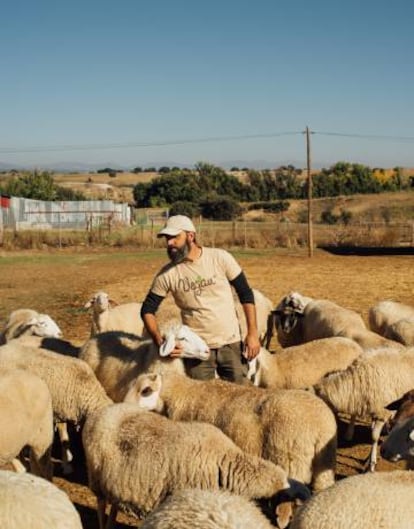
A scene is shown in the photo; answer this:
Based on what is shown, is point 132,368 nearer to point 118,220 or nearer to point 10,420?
point 10,420

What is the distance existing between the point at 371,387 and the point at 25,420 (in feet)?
11.0

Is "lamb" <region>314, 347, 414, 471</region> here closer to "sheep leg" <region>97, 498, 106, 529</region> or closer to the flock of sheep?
the flock of sheep

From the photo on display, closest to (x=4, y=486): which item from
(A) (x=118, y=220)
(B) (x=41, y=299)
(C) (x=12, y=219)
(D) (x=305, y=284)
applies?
(B) (x=41, y=299)

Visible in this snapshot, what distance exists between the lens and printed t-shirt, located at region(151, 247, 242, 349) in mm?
5852

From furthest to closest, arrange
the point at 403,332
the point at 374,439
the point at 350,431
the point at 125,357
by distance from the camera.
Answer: the point at 403,332, the point at 350,431, the point at 125,357, the point at 374,439

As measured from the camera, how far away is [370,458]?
647 cm

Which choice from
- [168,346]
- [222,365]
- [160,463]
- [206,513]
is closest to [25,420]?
[168,346]

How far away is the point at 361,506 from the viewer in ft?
12.1

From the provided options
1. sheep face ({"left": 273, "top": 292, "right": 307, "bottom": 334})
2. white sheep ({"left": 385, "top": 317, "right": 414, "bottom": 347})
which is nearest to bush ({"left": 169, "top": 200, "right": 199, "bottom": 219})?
sheep face ({"left": 273, "top": 292, "right": 307, "bottom": 334})

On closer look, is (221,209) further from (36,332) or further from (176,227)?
(176,227)

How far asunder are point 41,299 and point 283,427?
45.0 ft

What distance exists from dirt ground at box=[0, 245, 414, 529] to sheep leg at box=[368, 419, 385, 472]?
17 centimetres

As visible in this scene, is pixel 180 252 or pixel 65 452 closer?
pixel 180 252

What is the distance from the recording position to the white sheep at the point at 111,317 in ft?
32.0
